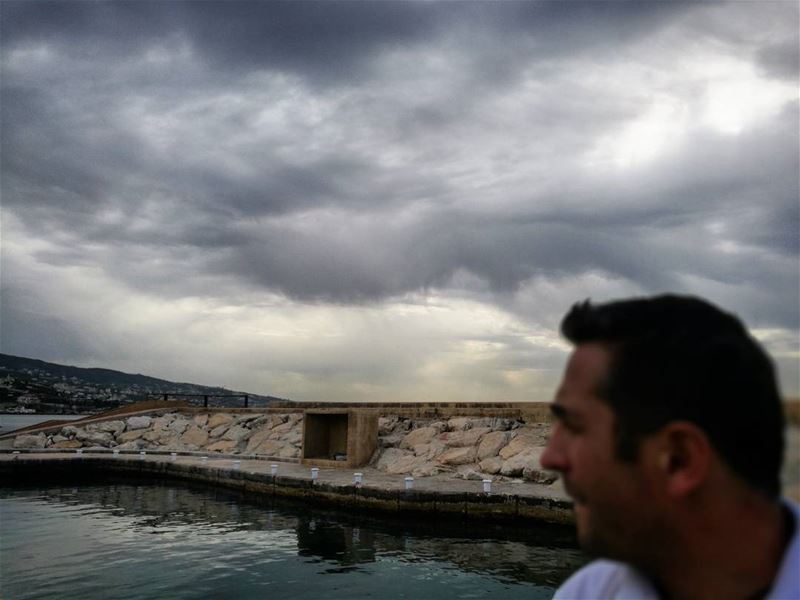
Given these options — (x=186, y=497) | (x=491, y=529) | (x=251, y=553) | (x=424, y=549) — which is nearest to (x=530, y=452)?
(x=491, y=529)

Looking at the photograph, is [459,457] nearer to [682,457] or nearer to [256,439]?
[256,439]

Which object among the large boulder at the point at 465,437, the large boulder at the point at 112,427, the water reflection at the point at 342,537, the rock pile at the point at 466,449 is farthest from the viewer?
the large boulder at the point at 112,427

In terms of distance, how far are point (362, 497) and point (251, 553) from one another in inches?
144

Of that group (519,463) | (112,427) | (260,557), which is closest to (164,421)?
(112,427)

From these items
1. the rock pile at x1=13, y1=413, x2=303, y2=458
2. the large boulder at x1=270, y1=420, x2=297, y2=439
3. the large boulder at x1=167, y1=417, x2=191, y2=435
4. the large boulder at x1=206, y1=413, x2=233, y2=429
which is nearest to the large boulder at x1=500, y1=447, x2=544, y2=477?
the rock pile at x1=13, y1=413, x2=303, y2=458

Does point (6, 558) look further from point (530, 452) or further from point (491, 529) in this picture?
point (530, 452)

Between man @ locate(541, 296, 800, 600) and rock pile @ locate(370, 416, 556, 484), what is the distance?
51.0ft

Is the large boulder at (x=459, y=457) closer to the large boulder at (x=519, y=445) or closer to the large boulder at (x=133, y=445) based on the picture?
the large boulder at (x=519, y=445)

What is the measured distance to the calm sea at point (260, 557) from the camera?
9.73 m

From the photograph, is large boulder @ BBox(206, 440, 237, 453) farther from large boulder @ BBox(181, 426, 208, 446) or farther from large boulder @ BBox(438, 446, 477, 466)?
large boulder @ BBox(438, 446, 477, 466)

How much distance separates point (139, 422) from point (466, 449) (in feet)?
64.8

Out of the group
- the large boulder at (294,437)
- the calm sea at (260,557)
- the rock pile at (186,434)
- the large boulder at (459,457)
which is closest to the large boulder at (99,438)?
A: the rock pile at (186,434)

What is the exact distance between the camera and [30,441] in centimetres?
2880

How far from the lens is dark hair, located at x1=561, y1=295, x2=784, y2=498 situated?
3.25 feet
